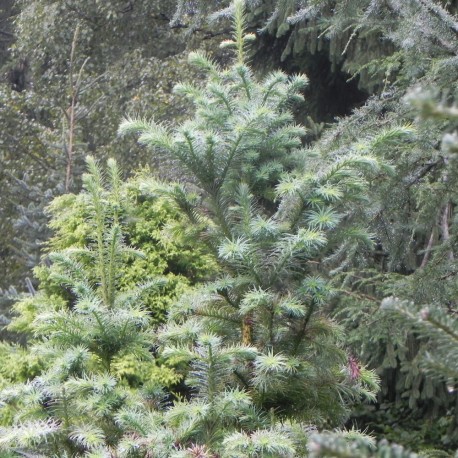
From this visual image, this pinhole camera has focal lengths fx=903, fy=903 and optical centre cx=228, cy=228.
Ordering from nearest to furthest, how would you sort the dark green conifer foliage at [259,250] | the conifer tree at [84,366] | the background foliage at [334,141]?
the dark green conifer foliage at [259,250] → the conifer tree at [84,366] → the background foliage at [334,141]

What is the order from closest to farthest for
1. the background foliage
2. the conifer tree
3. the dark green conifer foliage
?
the dark green conifer foliage
the conifer tree
the background foliage

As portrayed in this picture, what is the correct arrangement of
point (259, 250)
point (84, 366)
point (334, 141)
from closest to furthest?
point (259, 250) < point (84, 366) < point (334, 141)

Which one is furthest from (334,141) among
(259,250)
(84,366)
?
(84,366)

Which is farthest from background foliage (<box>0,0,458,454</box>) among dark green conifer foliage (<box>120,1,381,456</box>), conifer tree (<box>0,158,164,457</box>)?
conifer tree (<box>0,158,164,457</box>)

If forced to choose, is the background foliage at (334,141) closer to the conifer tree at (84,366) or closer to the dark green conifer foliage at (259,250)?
the dark green conifer foliage at (259,250)

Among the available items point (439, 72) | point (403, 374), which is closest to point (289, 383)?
point (439, 72)

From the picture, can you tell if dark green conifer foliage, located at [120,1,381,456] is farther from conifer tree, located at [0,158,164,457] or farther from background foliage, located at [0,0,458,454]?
conifer tree, located at [0,158,164,457]

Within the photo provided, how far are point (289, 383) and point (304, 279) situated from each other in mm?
361

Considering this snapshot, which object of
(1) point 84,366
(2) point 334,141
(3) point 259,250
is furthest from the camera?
(2) point 334,141

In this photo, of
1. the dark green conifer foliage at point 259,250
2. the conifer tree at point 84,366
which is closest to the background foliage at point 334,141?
the dark green conifer foliage at point 259,250

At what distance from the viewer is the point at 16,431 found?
297cm

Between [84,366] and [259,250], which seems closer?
[259,250]

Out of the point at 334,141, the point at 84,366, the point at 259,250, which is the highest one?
the point at 334,141

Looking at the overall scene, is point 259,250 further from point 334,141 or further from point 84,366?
point 334,141
